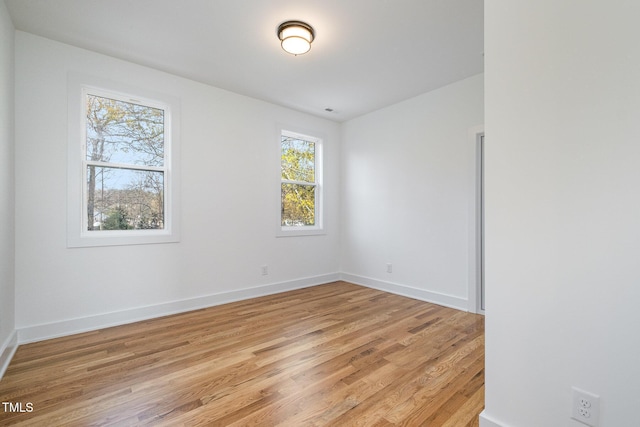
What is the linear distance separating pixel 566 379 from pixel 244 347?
2.08 metres

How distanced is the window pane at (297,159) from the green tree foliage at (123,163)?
166cm

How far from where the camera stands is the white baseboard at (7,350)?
1999 mm

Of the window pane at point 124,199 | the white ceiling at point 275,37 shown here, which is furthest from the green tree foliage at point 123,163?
the white ceiling at point 275,37

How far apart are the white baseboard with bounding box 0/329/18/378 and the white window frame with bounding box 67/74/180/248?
2.60ft

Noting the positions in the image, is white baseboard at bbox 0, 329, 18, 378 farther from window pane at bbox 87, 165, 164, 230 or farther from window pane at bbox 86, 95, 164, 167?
window pane at bbox 86, 95, 164, 167

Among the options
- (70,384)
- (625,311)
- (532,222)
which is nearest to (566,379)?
Result: (625,311)

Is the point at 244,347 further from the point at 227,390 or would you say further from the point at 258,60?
the point at 258,60

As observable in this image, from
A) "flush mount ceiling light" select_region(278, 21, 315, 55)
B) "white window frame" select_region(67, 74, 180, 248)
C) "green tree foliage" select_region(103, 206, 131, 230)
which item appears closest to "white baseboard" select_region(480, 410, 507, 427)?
"flush mount ceiling light" select_region(278, 21, 315, 55)

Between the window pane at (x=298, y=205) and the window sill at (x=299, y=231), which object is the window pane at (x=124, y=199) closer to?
the window sill at (x=299, y=231)

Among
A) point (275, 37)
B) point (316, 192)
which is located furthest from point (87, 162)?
point (316, 192)

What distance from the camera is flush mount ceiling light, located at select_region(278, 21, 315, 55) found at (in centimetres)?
234

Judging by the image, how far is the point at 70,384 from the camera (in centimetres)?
186

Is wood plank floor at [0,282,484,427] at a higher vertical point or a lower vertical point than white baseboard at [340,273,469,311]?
lower

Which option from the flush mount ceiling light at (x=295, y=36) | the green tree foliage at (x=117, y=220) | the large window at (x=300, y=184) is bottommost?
the green tree foliage at (x=117, y=220)
